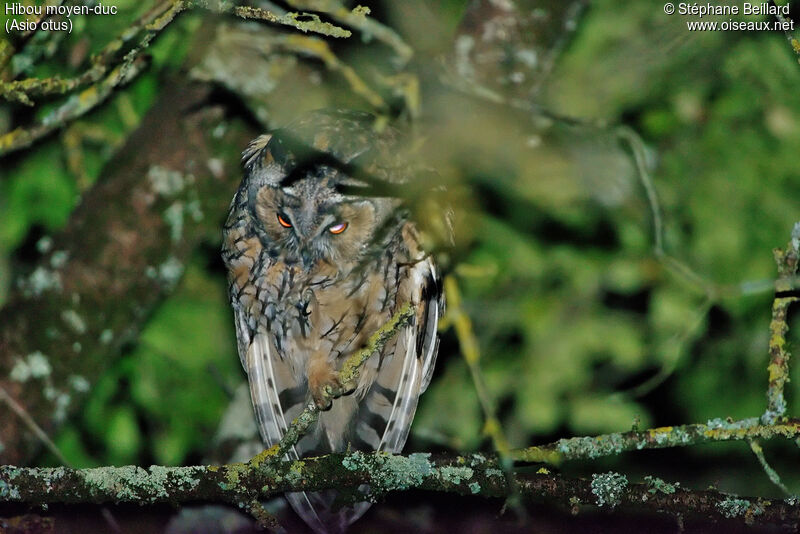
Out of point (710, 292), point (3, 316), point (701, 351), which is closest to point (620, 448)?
point (710, 292)

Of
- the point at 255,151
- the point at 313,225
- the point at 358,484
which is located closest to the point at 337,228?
the point at 313,225

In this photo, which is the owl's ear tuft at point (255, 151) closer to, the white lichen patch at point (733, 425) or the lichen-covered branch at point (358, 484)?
the lichen-covered branch at point (358, 484)

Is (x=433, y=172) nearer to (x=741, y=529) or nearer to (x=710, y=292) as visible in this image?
(x=710, y=292)

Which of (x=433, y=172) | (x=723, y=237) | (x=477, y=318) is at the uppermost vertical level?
(x=433, y=172)

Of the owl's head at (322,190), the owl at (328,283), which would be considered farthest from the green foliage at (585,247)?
the owl's head at (322,190)

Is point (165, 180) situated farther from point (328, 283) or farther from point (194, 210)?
point (328, 283)
